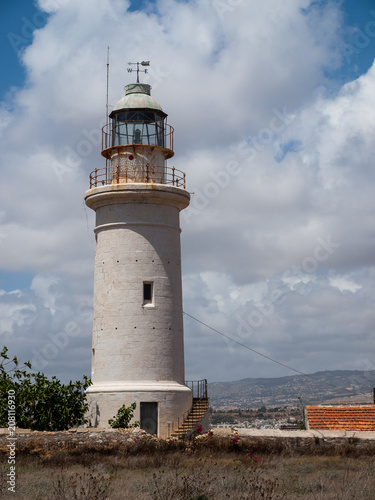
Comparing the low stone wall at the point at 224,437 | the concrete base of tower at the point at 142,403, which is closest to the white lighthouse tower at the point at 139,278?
the concrete base of tower at the point at 142,403

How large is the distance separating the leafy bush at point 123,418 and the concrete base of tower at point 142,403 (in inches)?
6.4

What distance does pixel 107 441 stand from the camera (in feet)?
67.1

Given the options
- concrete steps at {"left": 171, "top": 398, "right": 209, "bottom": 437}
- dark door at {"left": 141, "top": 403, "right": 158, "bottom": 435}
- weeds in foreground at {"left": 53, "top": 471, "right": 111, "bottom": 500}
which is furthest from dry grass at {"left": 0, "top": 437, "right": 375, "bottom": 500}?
concrete steps at {"left": 171, "top": 398, "right": 209, "bottom": 437}

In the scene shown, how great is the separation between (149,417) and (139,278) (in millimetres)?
4580

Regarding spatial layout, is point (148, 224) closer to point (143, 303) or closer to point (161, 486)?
point (143, 303)

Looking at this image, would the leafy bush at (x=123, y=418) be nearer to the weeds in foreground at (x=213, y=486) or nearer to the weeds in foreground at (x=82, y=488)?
the weeds in foreground at (x=213, y=486)

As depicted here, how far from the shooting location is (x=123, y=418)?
76.6 feet

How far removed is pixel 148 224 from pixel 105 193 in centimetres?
184

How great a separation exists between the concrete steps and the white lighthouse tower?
0.75ft

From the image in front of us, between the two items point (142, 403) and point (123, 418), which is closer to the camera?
point (123, 418)

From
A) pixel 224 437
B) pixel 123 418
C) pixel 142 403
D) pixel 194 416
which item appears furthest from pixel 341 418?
pixel 224 437

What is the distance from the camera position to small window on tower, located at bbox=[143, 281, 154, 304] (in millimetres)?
24938

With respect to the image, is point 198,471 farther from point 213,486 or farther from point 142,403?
point 142,403

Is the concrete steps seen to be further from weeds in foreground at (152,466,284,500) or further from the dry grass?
weeds in foreground at (152,466,284,500)
